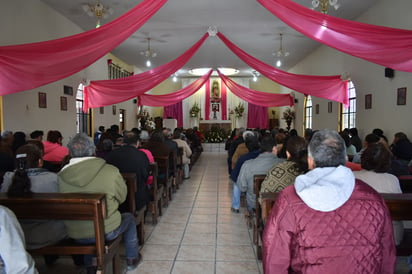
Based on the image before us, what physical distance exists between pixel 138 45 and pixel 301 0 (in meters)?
4.98

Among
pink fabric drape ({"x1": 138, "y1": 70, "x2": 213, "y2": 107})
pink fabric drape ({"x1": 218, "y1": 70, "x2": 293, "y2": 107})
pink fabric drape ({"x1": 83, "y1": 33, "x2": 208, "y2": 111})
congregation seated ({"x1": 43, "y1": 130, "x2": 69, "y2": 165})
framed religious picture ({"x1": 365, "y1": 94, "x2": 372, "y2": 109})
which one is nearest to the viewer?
congregation seated ({"x1": 43, "y1": 130, "x2": 69, "y2": 165})

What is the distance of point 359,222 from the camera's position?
1270 mm

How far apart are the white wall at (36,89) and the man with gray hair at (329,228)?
4.84m

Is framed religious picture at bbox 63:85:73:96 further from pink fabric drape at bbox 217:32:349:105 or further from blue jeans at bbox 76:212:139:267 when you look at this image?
blue jeans at bbox 76:212:139:267

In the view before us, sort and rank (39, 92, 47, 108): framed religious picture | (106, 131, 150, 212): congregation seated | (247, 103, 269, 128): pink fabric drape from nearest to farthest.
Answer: (106, 131, 150, 212): congregation seated
(39, 92, 47, 108): framed religious picture
(247, 103, 269, 128): pink fabric drape

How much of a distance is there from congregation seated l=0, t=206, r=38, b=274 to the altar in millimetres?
13953

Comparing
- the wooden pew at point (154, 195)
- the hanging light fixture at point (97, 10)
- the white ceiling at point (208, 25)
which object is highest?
the white ceiling at point (208, 25)

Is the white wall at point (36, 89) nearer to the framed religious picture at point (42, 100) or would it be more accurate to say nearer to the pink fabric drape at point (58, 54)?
the framed religious picture at point (42, 100)

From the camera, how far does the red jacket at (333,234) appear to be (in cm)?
127

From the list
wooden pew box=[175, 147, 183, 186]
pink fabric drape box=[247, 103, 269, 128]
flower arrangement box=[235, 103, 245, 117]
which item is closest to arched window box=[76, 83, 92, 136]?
wooden pew box=[175, 147, 183, 186]

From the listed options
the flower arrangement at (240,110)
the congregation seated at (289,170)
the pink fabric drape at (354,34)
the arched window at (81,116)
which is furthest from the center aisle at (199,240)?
the flower arrangement at (240,110)

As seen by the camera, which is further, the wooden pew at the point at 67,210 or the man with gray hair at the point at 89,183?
the man with gray hair at the point at 89,183

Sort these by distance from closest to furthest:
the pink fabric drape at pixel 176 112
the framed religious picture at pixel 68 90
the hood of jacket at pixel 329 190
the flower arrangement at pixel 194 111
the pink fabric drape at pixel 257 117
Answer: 1. the hood of jacket at pixel 329 190
2. the framed religious picture at pixel 68 90
3. the pink fabric drape at pixel 257 117
4. the flower arrangement at pixel 194 111
5. the pink fabric drape at pixel 176 112

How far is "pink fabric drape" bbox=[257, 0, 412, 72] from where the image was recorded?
9.95 ft
